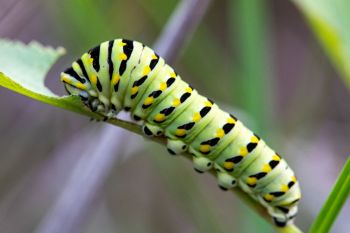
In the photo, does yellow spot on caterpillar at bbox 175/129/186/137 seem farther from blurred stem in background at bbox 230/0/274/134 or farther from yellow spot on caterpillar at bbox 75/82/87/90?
blurred stem in background at bbox 230/0/274/134

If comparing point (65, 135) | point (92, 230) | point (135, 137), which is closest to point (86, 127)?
point (65, 135)

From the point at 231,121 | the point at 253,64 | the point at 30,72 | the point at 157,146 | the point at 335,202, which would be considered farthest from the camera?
the point at 157,146

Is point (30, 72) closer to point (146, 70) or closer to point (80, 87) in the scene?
point (80, 87)

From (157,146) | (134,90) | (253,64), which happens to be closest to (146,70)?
(134,90)

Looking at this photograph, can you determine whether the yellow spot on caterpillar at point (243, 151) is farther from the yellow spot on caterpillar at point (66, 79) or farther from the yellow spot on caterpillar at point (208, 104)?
the yellow spot on caterpillar at point (66, 79)

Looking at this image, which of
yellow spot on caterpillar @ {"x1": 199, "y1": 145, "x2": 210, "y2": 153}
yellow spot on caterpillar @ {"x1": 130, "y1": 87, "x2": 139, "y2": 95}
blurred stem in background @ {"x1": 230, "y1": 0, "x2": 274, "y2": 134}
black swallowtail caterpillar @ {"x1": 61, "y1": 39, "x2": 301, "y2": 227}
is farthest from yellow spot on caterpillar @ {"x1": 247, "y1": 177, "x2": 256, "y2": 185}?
blurred stem in background @ {"x1": 230, "y1": 0, "x2": 274, "y2": 134}

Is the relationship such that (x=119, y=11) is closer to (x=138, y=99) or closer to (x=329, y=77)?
(x=329, y=77)
